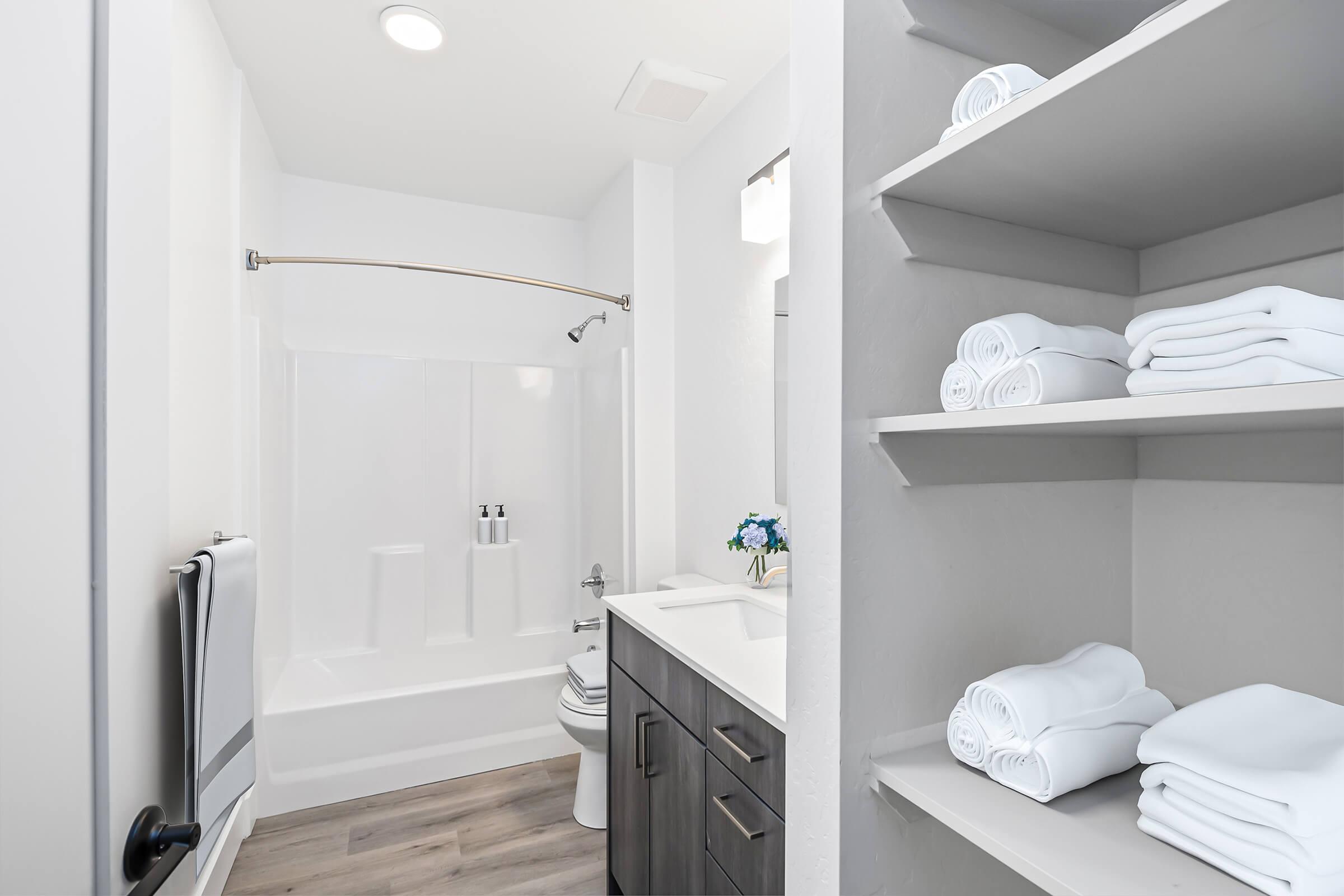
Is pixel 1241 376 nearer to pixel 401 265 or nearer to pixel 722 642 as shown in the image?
pixel 722 642

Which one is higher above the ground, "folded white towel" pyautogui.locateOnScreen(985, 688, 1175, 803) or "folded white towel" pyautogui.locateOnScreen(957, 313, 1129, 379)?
"folded white towel" pyautogui.locateOnScreen(957, 313, 1129, 379)

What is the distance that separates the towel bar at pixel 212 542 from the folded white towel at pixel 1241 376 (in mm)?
1446

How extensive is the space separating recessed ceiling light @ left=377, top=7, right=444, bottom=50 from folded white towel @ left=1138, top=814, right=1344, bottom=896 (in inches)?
88.1

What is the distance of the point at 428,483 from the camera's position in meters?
3.05

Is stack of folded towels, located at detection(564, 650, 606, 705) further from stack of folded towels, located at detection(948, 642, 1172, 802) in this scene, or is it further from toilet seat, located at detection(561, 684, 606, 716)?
stack of folded towels, located at detection(948, 642, 1172, 802)

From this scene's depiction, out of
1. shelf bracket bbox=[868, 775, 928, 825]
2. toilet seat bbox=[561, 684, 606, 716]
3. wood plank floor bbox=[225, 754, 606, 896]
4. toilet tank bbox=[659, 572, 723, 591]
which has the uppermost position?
shelf bracket bbox=[868, 775, 928, 825]

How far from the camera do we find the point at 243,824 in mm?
2123

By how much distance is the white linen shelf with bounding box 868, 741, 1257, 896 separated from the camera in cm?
57

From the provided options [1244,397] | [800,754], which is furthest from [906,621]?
[1244,397]

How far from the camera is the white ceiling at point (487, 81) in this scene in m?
1.78

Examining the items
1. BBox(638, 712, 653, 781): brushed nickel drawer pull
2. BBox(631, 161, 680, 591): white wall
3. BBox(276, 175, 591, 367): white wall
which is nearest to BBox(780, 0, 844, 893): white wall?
BBox(638, 712, 653, 781): brushed nickel drawer pull

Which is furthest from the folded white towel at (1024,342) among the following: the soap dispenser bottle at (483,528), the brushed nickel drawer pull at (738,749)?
the soap dispenser bottle at (483,528)

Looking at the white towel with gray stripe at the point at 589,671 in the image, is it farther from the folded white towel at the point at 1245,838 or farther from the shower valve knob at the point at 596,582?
the folded white towel at the point at 1245,838

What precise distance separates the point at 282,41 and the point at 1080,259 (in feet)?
7.19
